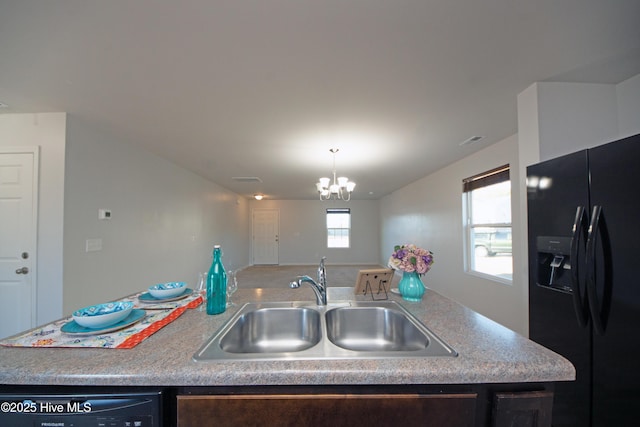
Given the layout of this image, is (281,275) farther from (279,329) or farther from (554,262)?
(554,262)

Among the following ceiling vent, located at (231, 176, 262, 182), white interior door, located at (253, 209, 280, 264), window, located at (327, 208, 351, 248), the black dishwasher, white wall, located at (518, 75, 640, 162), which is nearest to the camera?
the black dishwasher

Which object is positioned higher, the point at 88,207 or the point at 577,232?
the point at 88,207

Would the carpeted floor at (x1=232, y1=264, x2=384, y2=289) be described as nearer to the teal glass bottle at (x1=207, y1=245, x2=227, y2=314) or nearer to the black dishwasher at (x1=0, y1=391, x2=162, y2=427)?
the teal glass bottle at (x1=207, y1=245, x2=227, y2=314)

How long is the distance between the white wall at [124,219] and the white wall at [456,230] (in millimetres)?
4019

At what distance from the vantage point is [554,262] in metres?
1.45

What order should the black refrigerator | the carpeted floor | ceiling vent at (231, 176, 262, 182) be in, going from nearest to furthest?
the black refrigerator
ceiling vent at (231, 176, 262, 182)
the carpeted floor

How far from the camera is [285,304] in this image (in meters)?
1.35

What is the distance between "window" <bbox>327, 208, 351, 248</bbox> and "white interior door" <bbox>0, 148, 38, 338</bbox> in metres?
6.92

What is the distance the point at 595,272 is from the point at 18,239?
430cm

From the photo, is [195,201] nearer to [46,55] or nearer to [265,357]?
[46,55]

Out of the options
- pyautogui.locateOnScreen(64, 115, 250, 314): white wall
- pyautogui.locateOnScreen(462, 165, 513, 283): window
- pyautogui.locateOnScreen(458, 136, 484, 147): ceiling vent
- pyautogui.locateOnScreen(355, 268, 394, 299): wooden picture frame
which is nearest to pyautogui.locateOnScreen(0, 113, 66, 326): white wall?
pyautogui.locateOnScreen(64, 115, 250, 314): white wall

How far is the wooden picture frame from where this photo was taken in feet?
4.87

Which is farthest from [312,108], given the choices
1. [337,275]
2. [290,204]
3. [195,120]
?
[290,204]

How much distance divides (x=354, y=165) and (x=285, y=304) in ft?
10.4
